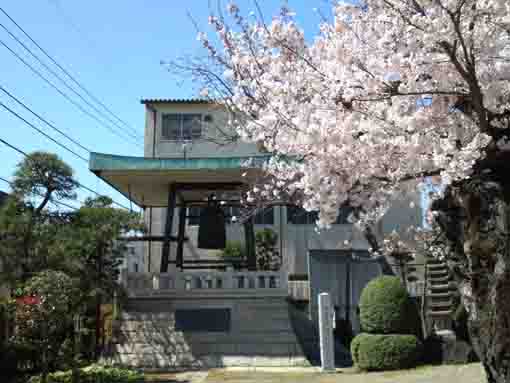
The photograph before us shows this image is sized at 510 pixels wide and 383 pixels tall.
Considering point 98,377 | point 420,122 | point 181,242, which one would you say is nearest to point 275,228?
point 181,242

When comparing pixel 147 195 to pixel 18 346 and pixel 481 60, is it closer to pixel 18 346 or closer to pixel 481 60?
pixel 18 346

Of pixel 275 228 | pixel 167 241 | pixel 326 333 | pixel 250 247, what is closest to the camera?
pixel 326 333

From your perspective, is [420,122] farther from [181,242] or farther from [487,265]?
[181,242]

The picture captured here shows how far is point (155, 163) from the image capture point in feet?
50.3

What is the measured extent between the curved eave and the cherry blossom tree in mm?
7357

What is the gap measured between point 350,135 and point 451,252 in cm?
176

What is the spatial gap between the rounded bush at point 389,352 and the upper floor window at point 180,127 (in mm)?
15071

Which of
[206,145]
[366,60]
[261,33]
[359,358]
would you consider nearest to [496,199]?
[366,60]

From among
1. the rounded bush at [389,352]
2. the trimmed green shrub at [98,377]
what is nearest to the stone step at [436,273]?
the rounded bush at [389,352]

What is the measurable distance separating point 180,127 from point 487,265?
2042 centimetres

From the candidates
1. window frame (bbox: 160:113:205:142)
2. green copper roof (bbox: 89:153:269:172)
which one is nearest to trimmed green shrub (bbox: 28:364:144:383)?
green copper roof (bbox: 89:153:269:172)

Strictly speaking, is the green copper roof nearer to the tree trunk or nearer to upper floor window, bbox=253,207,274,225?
the tree trunk

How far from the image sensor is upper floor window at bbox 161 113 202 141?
24.9m

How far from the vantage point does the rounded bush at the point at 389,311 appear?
11.7m
